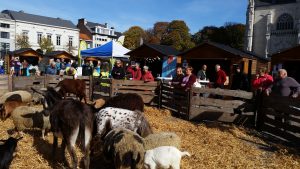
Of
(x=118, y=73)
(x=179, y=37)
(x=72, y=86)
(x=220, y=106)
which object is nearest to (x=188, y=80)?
(x=220, y=106)

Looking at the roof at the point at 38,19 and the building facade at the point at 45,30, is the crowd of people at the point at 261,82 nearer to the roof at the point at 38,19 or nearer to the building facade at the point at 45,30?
the building facade at the point at 45,30

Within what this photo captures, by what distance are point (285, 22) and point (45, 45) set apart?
50214 millimetres

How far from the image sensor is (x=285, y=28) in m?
64.4

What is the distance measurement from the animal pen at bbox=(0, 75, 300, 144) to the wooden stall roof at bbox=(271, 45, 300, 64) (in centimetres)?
919

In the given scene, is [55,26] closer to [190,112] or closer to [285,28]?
[285,28]

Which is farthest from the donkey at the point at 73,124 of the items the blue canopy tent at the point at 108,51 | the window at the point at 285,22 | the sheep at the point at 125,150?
the window at the point at 285,22

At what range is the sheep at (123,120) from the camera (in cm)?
540

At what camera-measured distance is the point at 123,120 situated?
544cm

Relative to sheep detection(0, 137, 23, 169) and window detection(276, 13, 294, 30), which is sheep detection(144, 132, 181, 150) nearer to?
sheep detection(0, 137, 23, 169)

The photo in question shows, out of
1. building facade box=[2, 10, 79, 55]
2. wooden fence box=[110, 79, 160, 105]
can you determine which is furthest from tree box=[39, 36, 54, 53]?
wooden fence box=[110, 79, 160, 105]

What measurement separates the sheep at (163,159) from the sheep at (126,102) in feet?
7.55

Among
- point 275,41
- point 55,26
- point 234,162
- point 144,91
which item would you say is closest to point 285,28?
point 275,41

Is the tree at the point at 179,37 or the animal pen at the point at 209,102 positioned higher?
the tree at the point at 179,37

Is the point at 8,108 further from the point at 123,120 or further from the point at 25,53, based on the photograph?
the point at 25,53
